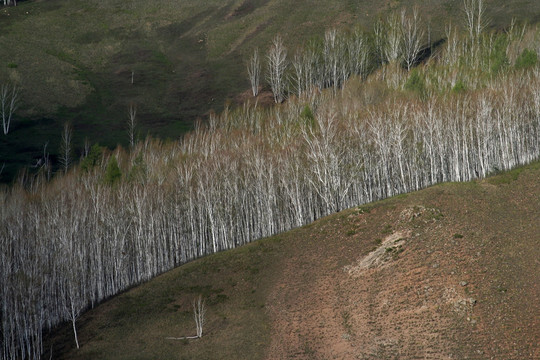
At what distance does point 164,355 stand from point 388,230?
2353 cm

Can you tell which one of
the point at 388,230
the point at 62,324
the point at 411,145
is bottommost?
the point at 62,324

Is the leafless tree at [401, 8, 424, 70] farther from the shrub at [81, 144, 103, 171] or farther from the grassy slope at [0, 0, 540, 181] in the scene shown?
the shrub at [81, 144, 103, 171]

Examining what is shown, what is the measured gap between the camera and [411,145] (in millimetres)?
66562

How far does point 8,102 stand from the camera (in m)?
106

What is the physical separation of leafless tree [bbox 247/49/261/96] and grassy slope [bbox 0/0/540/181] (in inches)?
124

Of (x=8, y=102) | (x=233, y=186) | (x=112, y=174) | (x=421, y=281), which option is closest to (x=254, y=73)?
(x=8, y=102)

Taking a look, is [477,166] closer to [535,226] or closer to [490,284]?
[535,226]

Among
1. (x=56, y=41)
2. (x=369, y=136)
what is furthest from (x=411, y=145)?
(x=56, y=41)

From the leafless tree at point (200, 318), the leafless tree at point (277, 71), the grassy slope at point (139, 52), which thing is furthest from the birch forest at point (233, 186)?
the leafless tree at point (277, 71)

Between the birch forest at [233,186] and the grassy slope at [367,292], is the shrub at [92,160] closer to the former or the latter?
the birch forest at [233,186]

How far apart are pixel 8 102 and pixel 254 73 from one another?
170ft

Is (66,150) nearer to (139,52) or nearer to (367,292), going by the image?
(139,52)

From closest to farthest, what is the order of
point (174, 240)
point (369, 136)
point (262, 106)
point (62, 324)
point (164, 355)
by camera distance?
point (164, 355) → point (62, 324) → point (174, 240) → point (369, 136) → point (262, 106)

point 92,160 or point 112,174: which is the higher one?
point 92,160
